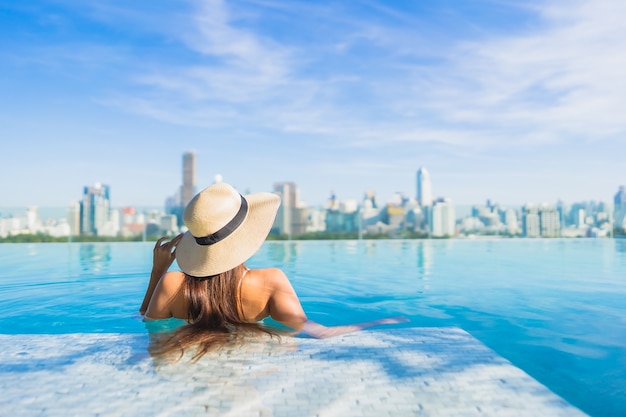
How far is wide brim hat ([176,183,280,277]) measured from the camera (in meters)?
1.56

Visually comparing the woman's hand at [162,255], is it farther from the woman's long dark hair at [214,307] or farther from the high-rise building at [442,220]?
the high-rise building at [442,220]

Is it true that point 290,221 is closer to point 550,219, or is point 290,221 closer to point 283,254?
point 283,254

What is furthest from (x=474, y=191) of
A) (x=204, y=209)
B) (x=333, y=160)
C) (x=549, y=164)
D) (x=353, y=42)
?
(x=204, y=209)

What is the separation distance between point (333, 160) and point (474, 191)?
26.9 ft

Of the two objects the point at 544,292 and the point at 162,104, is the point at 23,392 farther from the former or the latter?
the point at 162,104

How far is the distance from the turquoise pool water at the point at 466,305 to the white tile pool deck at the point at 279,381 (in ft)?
1.13

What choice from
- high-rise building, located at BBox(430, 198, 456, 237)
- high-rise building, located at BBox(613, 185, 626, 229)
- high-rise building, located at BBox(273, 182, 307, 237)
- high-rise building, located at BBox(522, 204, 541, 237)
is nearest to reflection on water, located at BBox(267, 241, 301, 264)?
high-rise building, located at BBox(273, 182, 307, 237)

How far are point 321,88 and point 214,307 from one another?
14440mm

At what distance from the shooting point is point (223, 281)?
5.57 feet

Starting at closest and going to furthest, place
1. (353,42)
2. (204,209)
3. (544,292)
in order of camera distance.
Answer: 1. (204,209)
2. (544,292)
3. (353,42)

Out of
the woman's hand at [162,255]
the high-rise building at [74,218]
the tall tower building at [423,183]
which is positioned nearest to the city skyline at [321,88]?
the high-rise building at [74,218]

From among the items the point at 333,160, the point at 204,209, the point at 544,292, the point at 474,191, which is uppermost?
the point at 333,160

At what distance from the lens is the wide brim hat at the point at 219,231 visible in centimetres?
156

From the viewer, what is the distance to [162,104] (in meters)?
18.2
